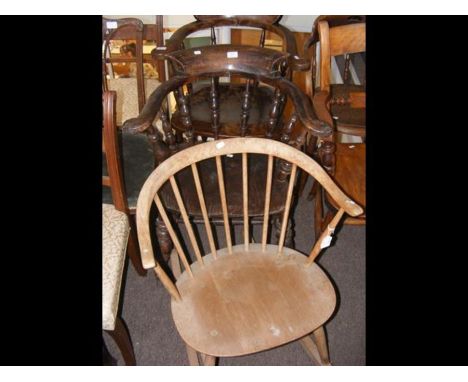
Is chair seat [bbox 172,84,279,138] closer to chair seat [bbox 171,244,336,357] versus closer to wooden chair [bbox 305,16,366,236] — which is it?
wooden chair [bbox 305,16,366,236]

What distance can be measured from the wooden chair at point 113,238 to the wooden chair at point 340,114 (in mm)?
685

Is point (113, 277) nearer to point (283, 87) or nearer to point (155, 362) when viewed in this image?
point (155, 362)

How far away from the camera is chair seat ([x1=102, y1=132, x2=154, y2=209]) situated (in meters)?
1.44

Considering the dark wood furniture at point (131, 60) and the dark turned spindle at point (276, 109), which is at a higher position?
the dark wood furniture at point (131, 60)

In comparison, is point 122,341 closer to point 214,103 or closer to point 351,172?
point 214,103

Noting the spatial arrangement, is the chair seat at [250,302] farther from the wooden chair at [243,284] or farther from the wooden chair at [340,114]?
the wooden chair at [340,114]

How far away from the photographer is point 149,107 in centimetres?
124

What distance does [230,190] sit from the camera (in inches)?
56.6

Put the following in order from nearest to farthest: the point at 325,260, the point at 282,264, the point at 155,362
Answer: the point at 282,264, the point at 155,362, the point at 325,260

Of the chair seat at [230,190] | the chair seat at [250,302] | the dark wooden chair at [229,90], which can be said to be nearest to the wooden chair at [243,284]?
the chair seat at [250,302]

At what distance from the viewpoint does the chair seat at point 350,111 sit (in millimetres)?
1726

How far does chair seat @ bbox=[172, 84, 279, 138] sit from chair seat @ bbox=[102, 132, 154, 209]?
195 mm
